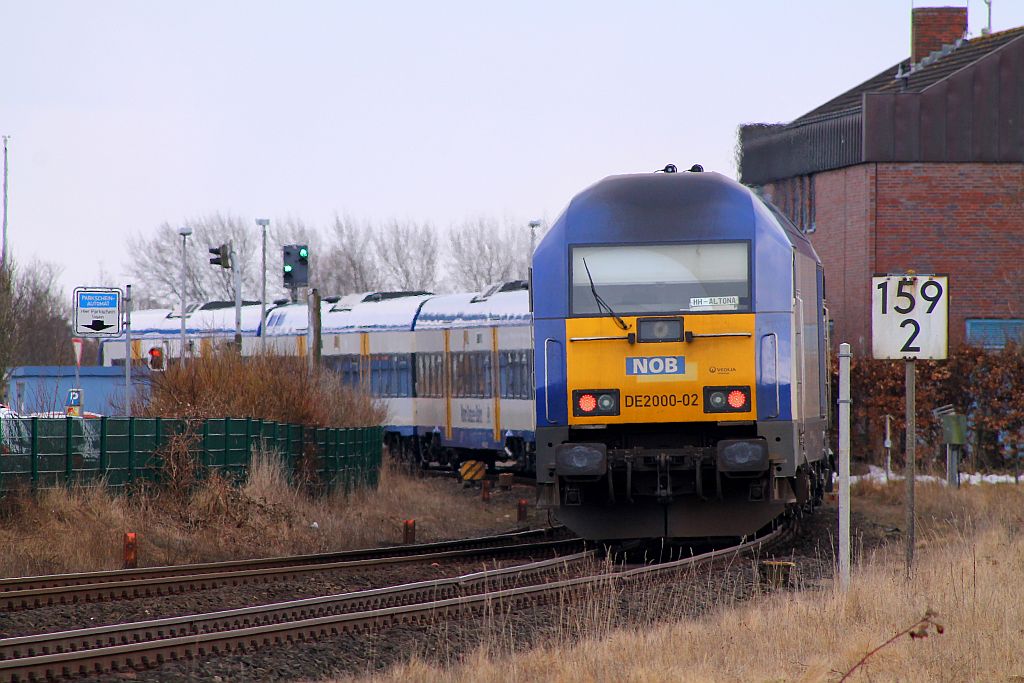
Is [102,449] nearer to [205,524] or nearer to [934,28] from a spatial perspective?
[205,524]

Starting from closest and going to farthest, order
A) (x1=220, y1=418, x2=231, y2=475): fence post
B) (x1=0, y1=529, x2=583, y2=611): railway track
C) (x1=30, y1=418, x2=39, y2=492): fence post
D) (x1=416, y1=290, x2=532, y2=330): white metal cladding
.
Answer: (x1=0, y1=529, x2=583, y2=611): railway track → (x1=30, y1=418, x2=39, y2=492): fence post → (x1=220, y1=418, x2=231, y2=475): fence post → (x1=416, y1=290, x2=532, y2=330): white metal cladding

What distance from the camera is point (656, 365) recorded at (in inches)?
581

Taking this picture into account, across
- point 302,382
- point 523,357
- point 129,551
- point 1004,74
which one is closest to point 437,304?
point 523,357

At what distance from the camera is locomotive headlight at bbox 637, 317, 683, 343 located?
1477 cm

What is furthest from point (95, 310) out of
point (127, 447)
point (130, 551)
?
point (130, 551)

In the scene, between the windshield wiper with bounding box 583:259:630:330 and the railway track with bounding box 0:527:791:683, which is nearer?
the railway track with bounding box 0:527:791:683

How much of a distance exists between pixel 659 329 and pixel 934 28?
29.1 meters

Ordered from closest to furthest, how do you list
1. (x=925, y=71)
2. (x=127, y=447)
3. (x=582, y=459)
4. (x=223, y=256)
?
(x=582, y=459) < (x=127, y=447) < (x=223, y=256) < (x=925, y=71)

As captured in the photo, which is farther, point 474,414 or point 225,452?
point 474,414

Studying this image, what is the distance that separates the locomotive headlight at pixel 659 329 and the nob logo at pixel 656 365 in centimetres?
17

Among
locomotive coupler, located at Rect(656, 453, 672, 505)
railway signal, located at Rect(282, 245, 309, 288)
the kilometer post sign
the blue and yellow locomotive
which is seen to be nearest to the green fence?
railway signal, located at Rect(282, 245, 309, 288)

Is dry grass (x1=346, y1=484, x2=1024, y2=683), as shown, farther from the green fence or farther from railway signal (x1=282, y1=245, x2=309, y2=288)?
railway signal (x1=282, y1=245, x2=309, y2=288)

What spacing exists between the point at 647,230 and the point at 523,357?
42.4 ft

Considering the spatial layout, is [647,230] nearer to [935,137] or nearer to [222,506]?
[222,506]
